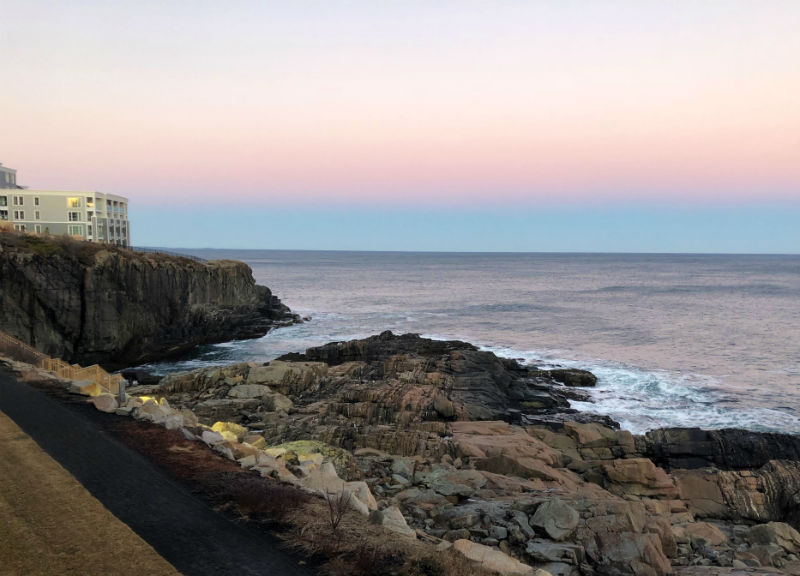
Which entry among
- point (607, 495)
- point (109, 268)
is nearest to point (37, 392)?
point (607, 495)

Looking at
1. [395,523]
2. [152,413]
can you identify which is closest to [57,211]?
[152,413]

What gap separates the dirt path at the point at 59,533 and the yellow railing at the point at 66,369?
11014 millimetres

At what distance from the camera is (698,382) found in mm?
45906

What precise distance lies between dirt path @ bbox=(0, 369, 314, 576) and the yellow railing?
22.8 ft

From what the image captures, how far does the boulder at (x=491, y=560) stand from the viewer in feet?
34.4

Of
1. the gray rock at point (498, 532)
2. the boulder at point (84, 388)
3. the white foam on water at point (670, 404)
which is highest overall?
the boulder at point (84, 388)

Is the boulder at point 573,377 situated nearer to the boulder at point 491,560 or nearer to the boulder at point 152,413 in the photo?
the boulder at point 152,413

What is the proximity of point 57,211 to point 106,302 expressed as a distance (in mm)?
52614

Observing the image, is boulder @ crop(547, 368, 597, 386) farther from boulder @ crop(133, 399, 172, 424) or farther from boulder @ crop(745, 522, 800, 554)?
boulder @ crop(133, 399, 172, 424)

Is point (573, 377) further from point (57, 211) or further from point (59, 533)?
point (57, 211)

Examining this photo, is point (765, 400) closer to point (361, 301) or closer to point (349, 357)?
point (349, 357)

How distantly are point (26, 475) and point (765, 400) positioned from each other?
46251 mm

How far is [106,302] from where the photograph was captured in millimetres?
55688

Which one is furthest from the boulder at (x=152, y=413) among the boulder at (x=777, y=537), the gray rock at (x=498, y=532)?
the boulder at (x=777, y=537)
